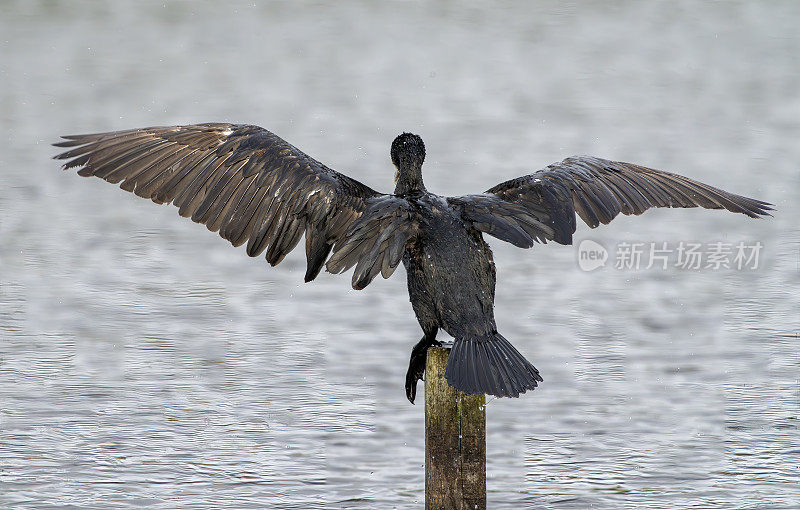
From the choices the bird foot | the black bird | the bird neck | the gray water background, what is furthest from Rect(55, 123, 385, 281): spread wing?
the gray water background

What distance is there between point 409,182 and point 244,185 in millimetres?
720

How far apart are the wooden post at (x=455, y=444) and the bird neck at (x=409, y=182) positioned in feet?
2.94

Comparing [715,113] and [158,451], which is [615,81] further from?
[158,451]

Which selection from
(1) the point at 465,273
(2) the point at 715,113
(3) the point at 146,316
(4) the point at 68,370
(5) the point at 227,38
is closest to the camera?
(1) the point at 465,273

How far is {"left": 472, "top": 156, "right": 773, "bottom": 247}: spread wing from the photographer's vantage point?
5.32m

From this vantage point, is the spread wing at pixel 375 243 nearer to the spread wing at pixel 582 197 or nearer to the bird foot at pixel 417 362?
the spread wing at pixel 582 197

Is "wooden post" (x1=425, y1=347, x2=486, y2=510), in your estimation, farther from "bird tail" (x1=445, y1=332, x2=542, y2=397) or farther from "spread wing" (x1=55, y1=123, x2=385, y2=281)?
"spread wing" (x1=55, y1=123, x2=385, y2=281)

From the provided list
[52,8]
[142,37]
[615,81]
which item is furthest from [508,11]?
[52,8]

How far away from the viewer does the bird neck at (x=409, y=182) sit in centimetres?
548

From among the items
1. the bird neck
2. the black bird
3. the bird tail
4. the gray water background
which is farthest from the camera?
the gray water background

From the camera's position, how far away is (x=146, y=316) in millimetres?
8883

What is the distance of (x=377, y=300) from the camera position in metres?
9.31

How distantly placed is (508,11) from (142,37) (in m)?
5.55

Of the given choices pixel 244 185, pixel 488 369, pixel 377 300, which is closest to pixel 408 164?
pixel 244 185
